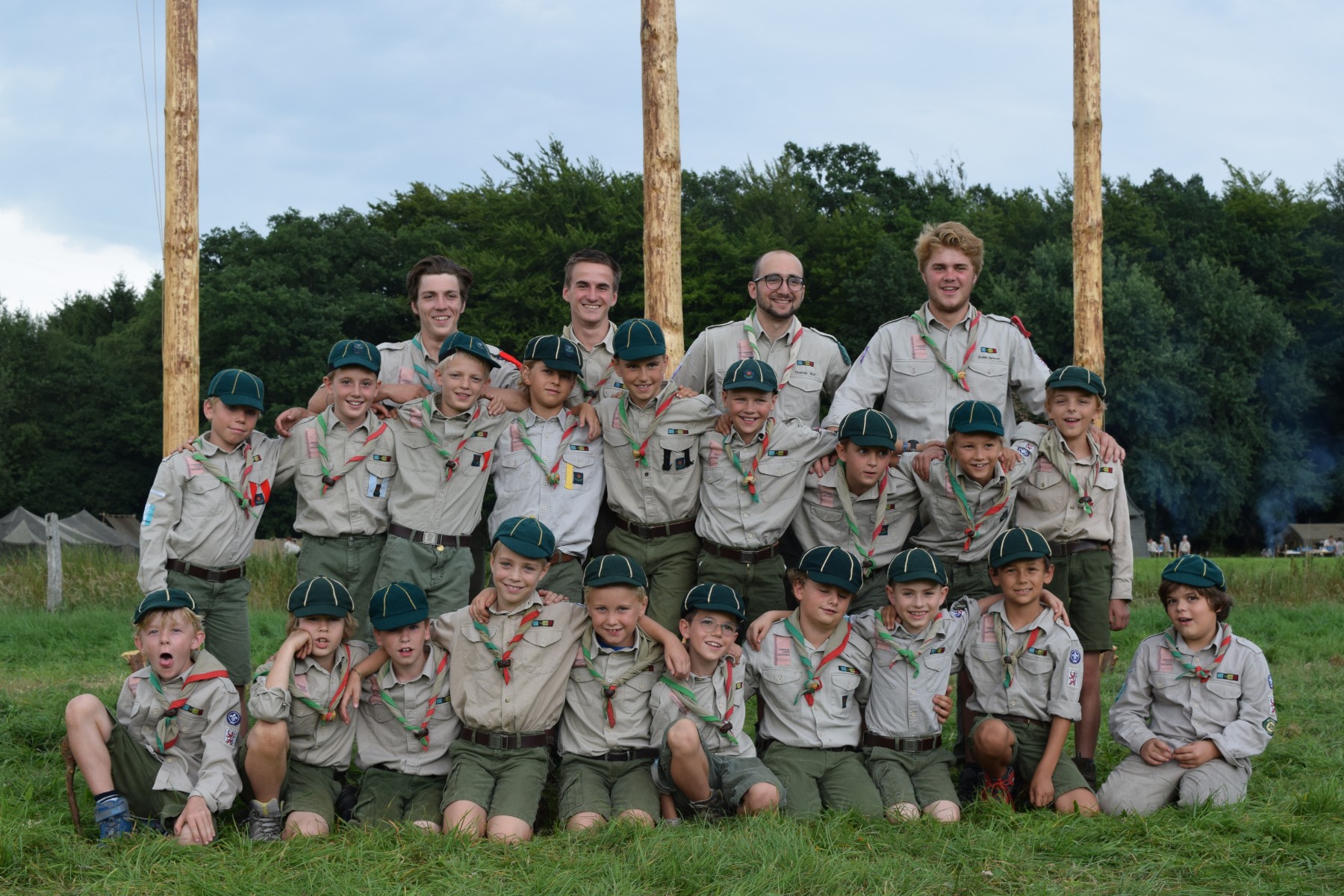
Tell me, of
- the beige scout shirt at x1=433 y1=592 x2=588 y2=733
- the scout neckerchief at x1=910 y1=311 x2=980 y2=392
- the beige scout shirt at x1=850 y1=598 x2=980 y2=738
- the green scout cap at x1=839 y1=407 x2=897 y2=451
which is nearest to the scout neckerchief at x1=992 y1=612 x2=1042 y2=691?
the beige scout shirt at x1=850 y1=598 x2=980 y2=738

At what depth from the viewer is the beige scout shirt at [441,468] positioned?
238 inches

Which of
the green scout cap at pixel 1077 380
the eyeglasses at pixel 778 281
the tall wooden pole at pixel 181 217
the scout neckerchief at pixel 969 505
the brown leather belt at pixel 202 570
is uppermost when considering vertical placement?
the tall wooden pole at pixel 181 217

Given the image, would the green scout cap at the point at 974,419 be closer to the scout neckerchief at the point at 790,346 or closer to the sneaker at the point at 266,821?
the scout neckerchief at the point at 790,346

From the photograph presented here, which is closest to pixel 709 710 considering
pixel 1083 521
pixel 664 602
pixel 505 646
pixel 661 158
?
pixel 664 602

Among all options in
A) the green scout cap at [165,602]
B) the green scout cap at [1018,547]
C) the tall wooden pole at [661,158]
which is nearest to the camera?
the green scout cap at [165,602]

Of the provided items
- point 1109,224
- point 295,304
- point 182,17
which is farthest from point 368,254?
point 182,17

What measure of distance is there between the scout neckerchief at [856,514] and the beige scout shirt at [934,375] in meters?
0.54

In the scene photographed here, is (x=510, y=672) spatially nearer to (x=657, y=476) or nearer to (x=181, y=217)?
(x=657, y=476)

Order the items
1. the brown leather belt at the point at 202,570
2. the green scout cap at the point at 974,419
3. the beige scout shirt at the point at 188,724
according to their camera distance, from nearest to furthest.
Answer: the beige scout shirt at the point at 188,724 → the green scout cap at the point at 974,419 → the brown leather belt at the point at 202,570

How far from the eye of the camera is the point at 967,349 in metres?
6.58

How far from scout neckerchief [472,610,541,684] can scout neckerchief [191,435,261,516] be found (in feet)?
4.80

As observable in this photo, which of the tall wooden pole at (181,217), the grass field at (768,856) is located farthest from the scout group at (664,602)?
the tall wooden pole at (181,217)

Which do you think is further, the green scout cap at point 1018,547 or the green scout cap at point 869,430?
the green scout cap at point 869,430

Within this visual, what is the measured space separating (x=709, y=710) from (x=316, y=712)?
1759 millimetres
